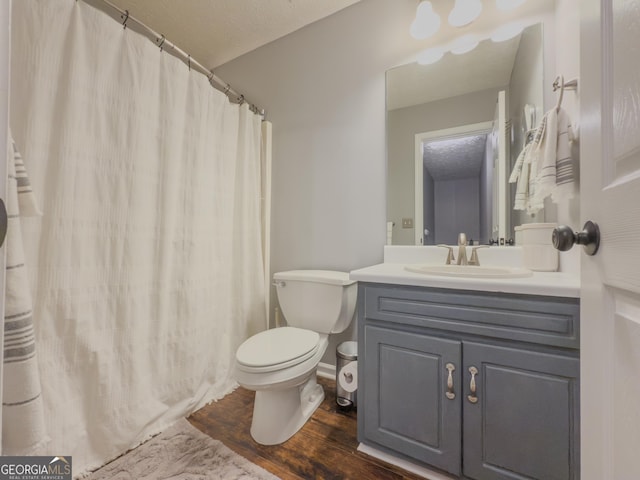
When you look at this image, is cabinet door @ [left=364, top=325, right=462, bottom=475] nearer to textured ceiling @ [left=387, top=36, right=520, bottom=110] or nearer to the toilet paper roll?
the toilet paper roll

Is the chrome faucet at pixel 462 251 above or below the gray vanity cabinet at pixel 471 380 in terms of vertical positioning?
above

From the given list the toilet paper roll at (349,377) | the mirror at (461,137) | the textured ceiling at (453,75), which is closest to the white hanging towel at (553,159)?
the mirror at (461,137)

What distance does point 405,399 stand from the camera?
1.00 metres

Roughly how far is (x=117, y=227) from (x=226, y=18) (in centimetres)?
156

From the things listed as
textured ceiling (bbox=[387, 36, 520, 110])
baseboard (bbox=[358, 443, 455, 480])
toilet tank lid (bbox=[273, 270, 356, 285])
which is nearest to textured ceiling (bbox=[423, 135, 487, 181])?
textured ceiling (bbox=[387, 36, 520, 110])

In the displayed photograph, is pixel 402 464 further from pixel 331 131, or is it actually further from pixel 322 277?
pixel 331 131

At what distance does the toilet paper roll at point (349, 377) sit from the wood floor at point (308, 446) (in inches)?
5.8

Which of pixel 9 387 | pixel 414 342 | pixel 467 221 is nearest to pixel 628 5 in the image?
pixel 414 342

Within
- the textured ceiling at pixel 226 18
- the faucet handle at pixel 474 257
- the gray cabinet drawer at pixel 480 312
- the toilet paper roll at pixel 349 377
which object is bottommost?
the toilet paper roll at pixel 349 377

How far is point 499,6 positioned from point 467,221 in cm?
105

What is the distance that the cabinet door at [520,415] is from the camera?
2.53 ft

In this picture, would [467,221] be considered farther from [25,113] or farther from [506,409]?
[25,113]

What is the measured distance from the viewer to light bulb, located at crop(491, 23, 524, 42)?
127 cm

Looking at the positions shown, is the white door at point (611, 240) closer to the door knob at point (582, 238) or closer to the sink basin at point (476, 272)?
the door knob at point (582, 238)
